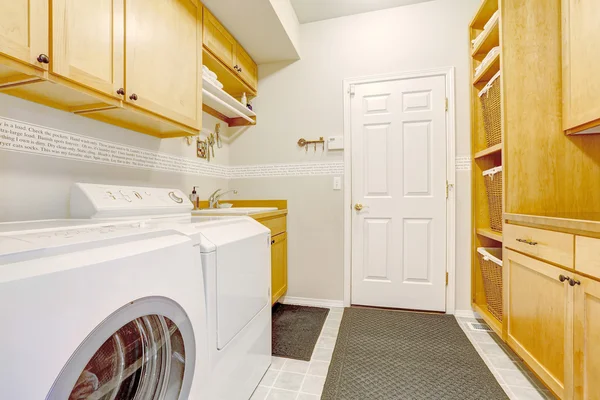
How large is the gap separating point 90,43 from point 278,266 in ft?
6.03

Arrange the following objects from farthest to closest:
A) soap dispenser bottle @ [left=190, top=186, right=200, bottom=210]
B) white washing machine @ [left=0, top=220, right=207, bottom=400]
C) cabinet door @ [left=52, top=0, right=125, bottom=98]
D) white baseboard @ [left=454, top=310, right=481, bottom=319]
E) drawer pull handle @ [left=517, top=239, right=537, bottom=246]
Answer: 1. white baseboard @ [left=454, top=310, right=481, bottom=319]
2. soap dispenser bottle @ [left=190, top=186, right=200, bottom=210]
3. drawer pull handle @ [left=517, top=239, right=537, bottom=246]
4. cabinet door @ [left=52, top=0, right=125, bottom=98]
5. white washing machine @ [left=0, top=220, right=207, bottom=400]

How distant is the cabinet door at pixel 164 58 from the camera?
1235 mm

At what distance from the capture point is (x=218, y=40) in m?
1.95

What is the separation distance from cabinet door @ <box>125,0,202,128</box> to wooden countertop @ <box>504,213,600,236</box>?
1.89 metres

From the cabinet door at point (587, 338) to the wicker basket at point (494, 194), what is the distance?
88 cm

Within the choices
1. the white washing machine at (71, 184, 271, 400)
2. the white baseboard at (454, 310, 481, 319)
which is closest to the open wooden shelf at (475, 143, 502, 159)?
the white baseboard at (454, 310, 481, 319)

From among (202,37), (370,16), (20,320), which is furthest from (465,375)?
(370,16)

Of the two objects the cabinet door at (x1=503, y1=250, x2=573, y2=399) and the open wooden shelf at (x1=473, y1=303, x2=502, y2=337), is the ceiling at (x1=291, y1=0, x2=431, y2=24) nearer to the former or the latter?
the cabinet door at (x1=503, y1=250, x2=573, y2=399)

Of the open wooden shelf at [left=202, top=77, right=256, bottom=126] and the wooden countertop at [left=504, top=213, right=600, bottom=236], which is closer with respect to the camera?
the wooden countertop at [left=504, top=213, right=600, bottom=236]

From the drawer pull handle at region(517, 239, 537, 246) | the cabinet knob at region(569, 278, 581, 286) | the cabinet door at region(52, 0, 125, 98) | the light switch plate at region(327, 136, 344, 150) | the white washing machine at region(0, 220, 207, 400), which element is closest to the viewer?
the white washing machine at region(0, 220, 207, 400)

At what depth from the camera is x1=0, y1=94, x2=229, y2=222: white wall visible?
3.57ft

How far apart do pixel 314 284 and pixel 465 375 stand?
1.31m

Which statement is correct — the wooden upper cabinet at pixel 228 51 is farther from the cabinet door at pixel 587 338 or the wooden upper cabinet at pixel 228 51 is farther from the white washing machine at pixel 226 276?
the cabinet door at pixel 587 338

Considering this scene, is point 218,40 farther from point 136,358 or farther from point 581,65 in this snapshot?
point 581,65
